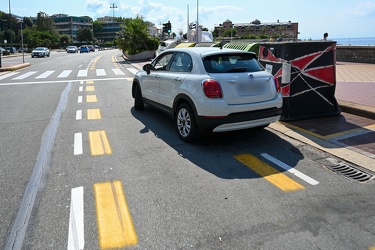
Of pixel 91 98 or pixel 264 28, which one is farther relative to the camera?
pixel 264 28

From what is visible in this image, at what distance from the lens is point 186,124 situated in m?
5.46

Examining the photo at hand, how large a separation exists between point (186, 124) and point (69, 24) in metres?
164

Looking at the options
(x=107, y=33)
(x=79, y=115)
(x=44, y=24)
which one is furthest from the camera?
(x=107, y=33)

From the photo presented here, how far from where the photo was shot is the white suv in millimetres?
4914

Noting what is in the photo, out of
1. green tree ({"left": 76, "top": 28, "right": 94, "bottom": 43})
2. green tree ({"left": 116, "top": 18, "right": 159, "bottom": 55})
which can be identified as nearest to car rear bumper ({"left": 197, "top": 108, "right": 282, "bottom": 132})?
green tree ({"left": 116, "top": 18, "right": 159, "bottom": 55})

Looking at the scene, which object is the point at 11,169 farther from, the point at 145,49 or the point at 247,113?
the point at 145,49

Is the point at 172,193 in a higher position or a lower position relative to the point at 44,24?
lower

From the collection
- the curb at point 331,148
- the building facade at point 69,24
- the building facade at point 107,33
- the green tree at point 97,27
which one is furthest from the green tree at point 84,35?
the curb at point 331,148

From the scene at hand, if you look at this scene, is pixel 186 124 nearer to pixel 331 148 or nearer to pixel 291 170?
pixel 291 170

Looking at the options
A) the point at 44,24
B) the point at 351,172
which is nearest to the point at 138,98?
the point at 351,172

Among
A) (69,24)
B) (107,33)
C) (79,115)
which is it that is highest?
(69,24)

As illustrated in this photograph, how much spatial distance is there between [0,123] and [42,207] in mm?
4483

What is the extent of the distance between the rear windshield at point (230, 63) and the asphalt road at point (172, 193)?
1.26 metres

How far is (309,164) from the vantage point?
4.55 m
